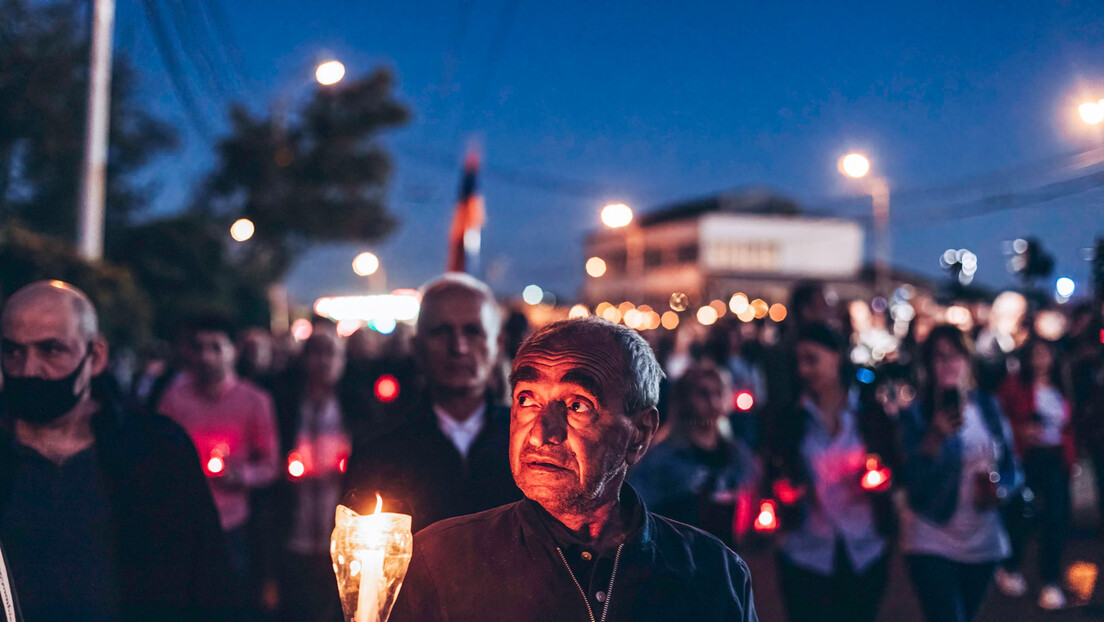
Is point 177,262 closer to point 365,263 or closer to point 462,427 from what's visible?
point 365,263

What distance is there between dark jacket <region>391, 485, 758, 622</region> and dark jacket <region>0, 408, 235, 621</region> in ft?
5.09

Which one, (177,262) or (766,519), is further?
(177,262)

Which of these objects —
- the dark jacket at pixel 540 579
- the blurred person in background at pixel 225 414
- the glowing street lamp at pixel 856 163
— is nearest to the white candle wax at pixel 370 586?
the dark jacket at pixel 540 579

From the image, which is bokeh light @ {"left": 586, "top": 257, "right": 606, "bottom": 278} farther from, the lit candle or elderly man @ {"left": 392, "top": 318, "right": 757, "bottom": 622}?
the lit candle

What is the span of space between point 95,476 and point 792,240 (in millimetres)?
75723

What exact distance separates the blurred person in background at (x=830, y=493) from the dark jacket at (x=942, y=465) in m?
0.11

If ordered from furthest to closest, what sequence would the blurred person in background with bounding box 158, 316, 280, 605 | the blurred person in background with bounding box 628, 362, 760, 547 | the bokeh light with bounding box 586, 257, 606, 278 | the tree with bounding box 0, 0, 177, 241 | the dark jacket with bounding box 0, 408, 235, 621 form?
the bokeh light with bounding box 586, 257, 606, 278 → the tree with bounding box 0, 0, 177, 241 → the blurred person in background with bounding box 158, 316, 280, 605 → the blurred person in background with bounding box 628, 362, 760, 547 → the dark jacket with bounding box 0, 408, 235, 621

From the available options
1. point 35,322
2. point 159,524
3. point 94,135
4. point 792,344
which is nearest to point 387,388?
point 792,344

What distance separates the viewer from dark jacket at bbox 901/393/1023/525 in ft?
16.6

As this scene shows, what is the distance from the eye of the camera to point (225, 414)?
627cm

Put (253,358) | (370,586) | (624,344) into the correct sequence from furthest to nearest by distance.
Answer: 1. (253,358)
2. (624,344)
3. (370,586)

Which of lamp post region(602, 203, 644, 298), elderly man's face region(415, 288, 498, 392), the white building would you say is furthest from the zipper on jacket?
lamp post region(602, 203, 644, 298)

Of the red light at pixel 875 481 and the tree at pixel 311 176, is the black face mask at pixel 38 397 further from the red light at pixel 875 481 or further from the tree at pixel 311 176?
the tree at pixel 311 176

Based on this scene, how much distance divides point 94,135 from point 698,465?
9.63 m
